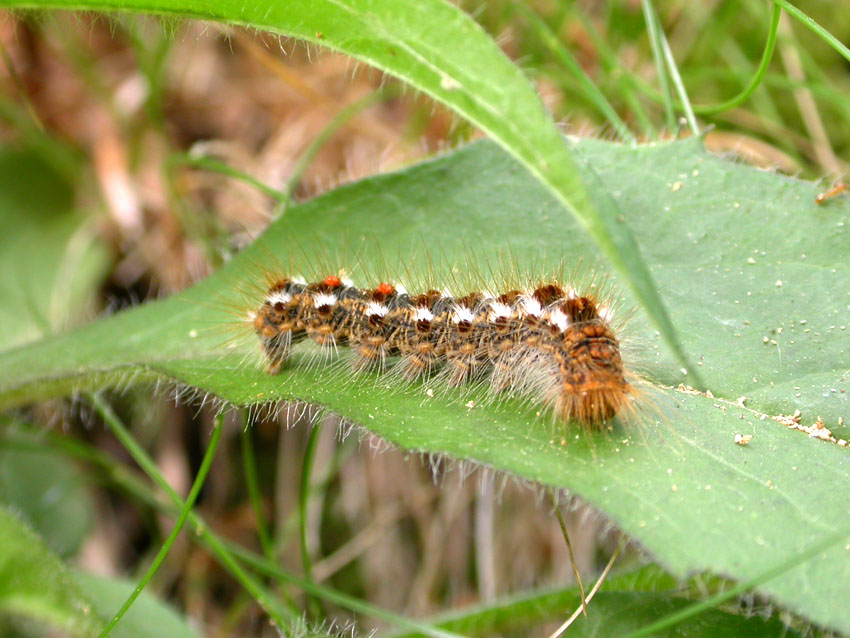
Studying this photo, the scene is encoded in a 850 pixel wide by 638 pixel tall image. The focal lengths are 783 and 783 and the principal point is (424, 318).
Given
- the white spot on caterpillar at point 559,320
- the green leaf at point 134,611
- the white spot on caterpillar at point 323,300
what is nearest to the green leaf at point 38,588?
the green leaf at point 134,611

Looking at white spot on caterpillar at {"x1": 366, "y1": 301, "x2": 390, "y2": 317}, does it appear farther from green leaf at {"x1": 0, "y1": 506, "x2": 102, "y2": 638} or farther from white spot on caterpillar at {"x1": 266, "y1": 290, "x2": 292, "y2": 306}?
green leaf at {"x1": 0, "y1": 506, "x2": 102, "y2": 638}

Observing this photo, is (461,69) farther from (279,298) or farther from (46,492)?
(46,492)

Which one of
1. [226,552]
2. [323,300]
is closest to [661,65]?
[323,300]

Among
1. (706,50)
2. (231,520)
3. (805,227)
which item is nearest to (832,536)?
(805,227)

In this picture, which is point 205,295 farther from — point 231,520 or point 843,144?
point 843,144

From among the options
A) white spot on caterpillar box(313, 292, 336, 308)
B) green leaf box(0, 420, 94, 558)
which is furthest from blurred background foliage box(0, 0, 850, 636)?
white spot on caterpillar box(313, 292, 336, 308)

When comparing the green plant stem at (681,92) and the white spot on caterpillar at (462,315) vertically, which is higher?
the green plant stem at (681,92)

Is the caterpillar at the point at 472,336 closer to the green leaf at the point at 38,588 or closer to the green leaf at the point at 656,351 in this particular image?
the green leaf at the point at 656,351
